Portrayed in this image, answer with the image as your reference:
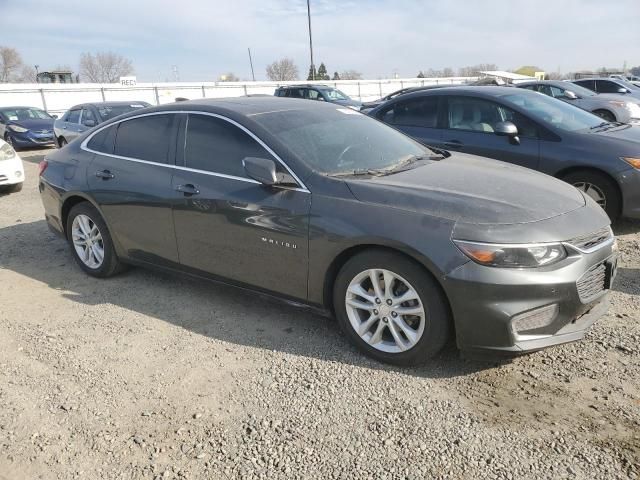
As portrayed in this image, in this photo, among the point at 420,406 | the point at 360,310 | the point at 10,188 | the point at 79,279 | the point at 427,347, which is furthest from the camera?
the point at 10,188

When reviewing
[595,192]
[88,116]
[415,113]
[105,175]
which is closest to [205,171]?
[105,175]

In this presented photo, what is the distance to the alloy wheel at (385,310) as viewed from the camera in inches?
120

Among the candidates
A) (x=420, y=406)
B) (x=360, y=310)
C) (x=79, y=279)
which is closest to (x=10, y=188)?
(x=79, y=279)

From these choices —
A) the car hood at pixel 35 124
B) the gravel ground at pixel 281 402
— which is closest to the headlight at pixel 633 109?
the gravel ground at pixel 281 402

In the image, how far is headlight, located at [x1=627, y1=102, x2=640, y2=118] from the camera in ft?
42.3

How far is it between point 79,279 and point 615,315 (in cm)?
446

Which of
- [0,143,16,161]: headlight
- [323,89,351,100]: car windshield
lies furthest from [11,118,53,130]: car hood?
[323,89,351,100]: car windshield

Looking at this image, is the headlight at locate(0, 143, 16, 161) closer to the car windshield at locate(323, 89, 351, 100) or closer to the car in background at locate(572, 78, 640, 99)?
the car windshield at locate(323, 89, 351, 100)

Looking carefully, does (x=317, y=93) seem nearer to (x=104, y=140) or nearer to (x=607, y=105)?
(x=607, y=105)

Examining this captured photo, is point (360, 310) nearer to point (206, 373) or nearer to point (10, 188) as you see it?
point (206, 373)

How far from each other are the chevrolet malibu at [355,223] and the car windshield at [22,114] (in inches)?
563

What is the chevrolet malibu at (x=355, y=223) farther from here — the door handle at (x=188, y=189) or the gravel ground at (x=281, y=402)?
the gravel ground at (x=281, y=402)

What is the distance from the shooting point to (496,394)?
114 inches

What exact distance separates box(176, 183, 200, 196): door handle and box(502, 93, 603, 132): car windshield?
4010 millimetres
